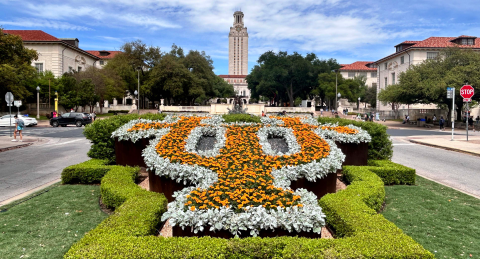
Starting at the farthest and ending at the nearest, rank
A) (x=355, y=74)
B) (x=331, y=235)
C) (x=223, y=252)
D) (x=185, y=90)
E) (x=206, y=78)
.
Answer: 1. (x=355, y=74)
2. (x=206, y=78)
3. (x=185, y=90)
4. (x=331, y=235)
5. (x=223, y=252)

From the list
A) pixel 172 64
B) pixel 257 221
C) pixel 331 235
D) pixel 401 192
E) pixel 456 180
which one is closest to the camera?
pixel 257 221

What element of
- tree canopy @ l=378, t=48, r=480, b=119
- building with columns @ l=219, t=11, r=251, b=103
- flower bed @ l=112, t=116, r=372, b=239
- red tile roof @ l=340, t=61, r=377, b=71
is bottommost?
flower bed @ l=112, t=116, r=372, b=239

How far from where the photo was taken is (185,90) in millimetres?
58906

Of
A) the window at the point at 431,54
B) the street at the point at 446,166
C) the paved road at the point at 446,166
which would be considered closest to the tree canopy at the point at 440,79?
the window at the point at 431,54

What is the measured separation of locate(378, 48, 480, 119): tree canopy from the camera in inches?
1293

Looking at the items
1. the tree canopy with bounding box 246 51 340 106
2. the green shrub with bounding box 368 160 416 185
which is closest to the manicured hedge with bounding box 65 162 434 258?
the green shrub with bounding box 368 160 416 185

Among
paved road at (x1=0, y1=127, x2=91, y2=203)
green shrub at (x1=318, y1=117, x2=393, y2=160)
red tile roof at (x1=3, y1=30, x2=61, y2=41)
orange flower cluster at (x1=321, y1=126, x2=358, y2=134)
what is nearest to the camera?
paved road at (x1=0, y1=127, x2=91, y2=203)

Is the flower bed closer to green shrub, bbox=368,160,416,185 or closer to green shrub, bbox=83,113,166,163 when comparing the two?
green shrub, bbox=83,113,166,163

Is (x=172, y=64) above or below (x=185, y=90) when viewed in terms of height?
above

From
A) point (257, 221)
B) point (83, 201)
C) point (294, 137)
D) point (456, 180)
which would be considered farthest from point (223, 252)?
point (456, 180)

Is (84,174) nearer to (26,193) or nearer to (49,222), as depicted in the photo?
(26,193)

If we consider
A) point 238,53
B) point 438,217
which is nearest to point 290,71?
point 438,217

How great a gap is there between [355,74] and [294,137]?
96.4 metres

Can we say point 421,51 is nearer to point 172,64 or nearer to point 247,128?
point 172,64
